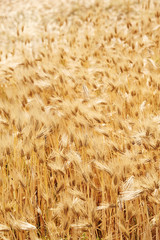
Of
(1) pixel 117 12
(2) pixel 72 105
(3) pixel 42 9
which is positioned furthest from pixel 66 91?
(3) pixel 42 9

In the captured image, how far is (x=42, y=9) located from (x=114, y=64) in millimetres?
5294

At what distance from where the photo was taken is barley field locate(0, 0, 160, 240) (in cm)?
94

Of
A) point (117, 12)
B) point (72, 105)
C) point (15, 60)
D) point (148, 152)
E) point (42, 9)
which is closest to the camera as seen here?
point (148, 152)

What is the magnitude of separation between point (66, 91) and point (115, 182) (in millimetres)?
891

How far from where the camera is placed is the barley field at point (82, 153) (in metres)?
0.94

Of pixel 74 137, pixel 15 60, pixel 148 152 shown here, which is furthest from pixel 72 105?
pixel 15 60

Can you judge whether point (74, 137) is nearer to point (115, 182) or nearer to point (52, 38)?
point (115, 182)

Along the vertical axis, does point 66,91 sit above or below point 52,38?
below

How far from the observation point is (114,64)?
6.85 ft

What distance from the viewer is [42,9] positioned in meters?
6.84

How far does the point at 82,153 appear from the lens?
4.02 ft

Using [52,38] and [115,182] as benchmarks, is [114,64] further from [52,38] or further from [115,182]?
[115,182]

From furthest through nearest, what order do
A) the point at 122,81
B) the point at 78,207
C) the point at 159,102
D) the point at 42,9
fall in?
the point at 42,9 → the point at 122,81 → the point at 159,102 → the point at 78,207

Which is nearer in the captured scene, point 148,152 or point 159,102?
point 148,152
